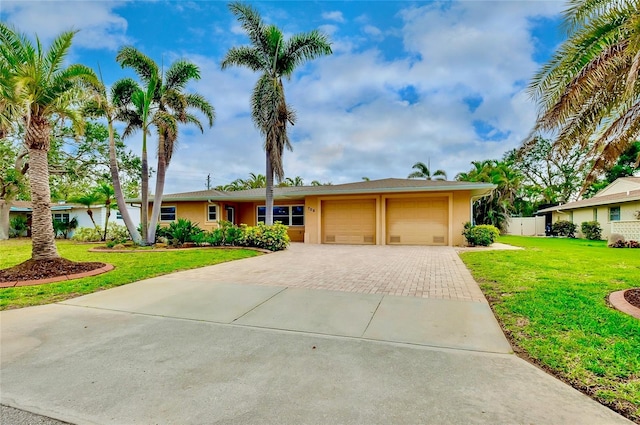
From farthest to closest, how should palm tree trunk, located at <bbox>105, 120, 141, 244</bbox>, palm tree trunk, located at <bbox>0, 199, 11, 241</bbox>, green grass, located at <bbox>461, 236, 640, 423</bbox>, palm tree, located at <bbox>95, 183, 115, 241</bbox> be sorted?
palm tree trunk, located at <bbox>0, 199, 11, 241</bbox> → palm tree, located at <bbox>95, 183, 115, 241</bbox> → palm tree trunk, located at <bbox>105, 120, 141, 244</bbox> → green grass, located at <bbox>461, 236, 640, 423</bbox>

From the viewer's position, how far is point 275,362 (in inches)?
124

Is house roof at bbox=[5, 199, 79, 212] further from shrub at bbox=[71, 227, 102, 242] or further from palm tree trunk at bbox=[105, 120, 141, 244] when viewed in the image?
palm tree trunk at bbox=[105, 120, 141, 244]

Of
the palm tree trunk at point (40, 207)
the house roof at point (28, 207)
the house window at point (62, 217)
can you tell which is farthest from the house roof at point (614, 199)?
the house window at point (62, 217)

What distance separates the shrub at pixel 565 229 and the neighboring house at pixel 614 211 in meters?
0.51

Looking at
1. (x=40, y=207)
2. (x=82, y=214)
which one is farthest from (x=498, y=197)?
(x=82, y=214)

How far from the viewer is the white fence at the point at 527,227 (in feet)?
91.4

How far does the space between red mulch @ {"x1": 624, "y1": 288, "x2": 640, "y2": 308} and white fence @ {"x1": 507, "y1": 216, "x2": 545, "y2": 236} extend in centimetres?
2536

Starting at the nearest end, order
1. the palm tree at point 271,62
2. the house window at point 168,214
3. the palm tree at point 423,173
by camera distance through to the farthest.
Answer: the palm tree at point 271,62, the house window at point 168,214, the palm tree at point 423,173

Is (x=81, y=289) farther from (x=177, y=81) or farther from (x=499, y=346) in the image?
(x=177, y=81)

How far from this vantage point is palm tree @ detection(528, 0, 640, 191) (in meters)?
4.72

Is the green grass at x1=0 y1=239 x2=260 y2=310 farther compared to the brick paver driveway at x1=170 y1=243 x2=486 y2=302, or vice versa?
the brick paver driveway at x1=170 y1=243 x2=486 y2=302

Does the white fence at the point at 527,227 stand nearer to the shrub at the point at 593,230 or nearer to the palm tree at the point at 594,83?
the shrub at the point at 593,230

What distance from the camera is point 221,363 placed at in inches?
123

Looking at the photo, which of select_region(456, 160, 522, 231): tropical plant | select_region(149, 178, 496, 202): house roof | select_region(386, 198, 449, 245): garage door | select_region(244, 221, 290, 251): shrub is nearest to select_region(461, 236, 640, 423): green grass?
select_region(149, 178, 496, 202): house roof
